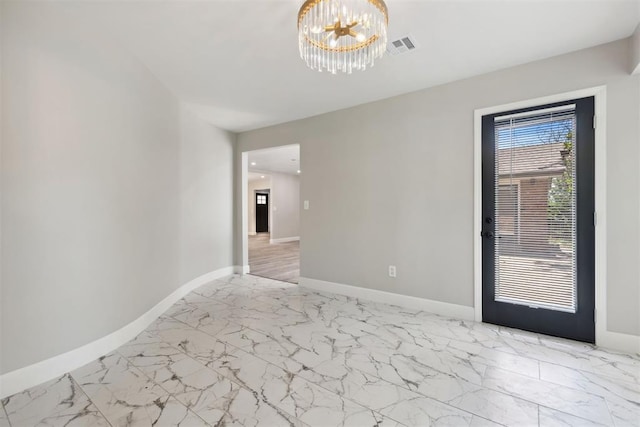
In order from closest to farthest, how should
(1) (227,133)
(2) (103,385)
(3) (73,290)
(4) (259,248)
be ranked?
(2) (103,385)
(3) (73,290)
(1) (227,133)
(4) (259,248)

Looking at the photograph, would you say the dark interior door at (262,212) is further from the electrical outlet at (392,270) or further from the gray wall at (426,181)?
the electrical outlet at (392,270)

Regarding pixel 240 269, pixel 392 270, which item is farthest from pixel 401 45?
pixel 240 269

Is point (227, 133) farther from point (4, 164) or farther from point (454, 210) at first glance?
point (454, 210)

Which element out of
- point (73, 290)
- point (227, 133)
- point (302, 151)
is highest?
point (227, 133)

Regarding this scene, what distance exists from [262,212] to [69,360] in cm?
1042

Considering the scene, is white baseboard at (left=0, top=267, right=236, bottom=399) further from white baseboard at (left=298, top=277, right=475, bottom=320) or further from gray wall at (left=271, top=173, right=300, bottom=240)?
gray wall at (left=271, top=173, right=300, bottom=240)

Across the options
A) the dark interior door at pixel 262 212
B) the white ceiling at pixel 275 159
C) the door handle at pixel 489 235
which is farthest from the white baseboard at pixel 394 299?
the dark interior door at pixel 262 212

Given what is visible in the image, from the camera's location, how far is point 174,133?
10.8ft

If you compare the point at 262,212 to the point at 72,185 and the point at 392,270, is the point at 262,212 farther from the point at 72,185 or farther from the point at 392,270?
the point at 72,185

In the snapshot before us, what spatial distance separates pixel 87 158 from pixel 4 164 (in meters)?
0.47

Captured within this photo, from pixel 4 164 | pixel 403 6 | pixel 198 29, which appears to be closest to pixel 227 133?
pixel 198 29

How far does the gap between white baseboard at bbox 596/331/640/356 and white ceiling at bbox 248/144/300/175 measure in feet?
15.8

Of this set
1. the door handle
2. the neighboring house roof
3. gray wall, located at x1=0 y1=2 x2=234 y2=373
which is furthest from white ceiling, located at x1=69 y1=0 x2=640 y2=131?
the door handle

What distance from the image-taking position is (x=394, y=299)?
10.7 ft
